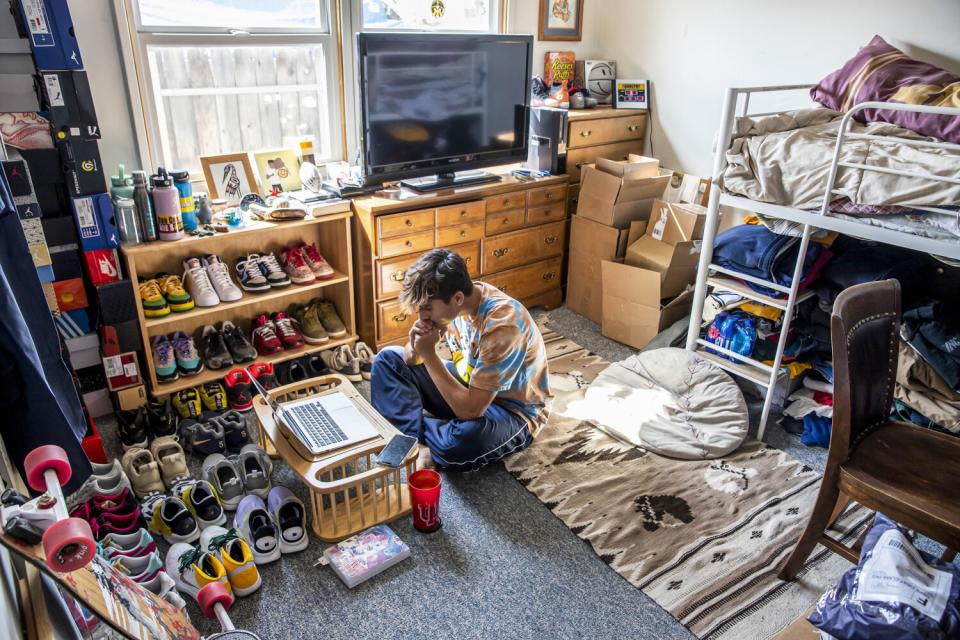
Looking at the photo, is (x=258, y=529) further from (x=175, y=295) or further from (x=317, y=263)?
(x=317, y=263)

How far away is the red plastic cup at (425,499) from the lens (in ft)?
6.98

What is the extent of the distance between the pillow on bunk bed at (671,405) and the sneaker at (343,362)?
108 centimetres

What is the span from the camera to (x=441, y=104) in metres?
3.20

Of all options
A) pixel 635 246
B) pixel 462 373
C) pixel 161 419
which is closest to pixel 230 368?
pixel 161 419

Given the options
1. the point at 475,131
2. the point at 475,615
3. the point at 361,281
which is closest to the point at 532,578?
the point at 475,615

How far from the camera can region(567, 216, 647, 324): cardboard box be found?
11.6 feet

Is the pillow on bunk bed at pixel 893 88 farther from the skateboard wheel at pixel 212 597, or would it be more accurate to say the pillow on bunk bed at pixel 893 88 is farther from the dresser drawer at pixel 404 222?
the skateboard wheel at pixel 212 597

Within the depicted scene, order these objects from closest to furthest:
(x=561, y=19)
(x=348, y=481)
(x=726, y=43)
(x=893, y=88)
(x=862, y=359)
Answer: (x=862, y=359)
(x=348, y=481)
(x=893, y=88)
(x=726, y=43)
(x=561, y=19)

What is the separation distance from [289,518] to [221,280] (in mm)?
1190

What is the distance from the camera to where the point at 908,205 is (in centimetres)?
214

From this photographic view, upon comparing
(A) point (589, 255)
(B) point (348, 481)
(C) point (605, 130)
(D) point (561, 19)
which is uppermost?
(D) point (561, 19)

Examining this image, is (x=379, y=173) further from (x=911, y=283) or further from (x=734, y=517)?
(x=911, y=283)

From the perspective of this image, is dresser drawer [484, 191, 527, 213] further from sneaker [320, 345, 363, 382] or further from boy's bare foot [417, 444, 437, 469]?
boy's bare foot [417, 444, 437, 469]

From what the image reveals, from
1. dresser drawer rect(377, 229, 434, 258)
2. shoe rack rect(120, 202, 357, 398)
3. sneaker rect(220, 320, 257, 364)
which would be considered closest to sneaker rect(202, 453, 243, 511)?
shoe rack rect(120, 202, 357, 398)
